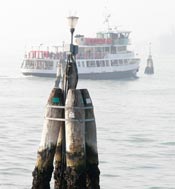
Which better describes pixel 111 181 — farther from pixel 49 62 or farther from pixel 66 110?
pixel 49 62

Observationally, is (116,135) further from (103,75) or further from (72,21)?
(103,75)

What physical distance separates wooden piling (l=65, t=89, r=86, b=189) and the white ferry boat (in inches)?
3080

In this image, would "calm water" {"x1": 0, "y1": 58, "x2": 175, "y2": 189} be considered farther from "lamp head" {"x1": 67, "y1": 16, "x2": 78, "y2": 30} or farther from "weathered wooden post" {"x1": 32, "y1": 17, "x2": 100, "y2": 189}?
"lamp head" {"x1": 67, "y1": 16, "x2": 78, "y2": 30}

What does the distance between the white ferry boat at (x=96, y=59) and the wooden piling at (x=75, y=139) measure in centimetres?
7824

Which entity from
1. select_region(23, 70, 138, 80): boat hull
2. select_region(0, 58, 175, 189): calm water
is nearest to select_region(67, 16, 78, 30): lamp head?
select_region(0, 58, 175, 189): calm water

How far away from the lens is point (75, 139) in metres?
12.8

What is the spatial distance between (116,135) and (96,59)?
5582cm

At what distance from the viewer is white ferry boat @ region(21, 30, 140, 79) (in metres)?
92.4

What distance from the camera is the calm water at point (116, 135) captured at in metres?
25.3

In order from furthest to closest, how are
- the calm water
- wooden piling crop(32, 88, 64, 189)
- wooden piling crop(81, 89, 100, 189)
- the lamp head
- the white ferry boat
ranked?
the white ferry boat → the calm water → the lamp head → wooden piling crop(32, 88, 64, 189) → wooden piling crop(81, 89, 100, 189)

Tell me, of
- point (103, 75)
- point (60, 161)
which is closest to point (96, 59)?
point (103, 75)

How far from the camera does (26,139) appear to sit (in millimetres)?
35812

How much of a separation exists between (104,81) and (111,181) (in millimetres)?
67032

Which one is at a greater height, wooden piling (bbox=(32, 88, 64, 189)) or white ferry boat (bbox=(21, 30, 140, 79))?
wooden piling (bbox=(32, 88, 64, 189))
